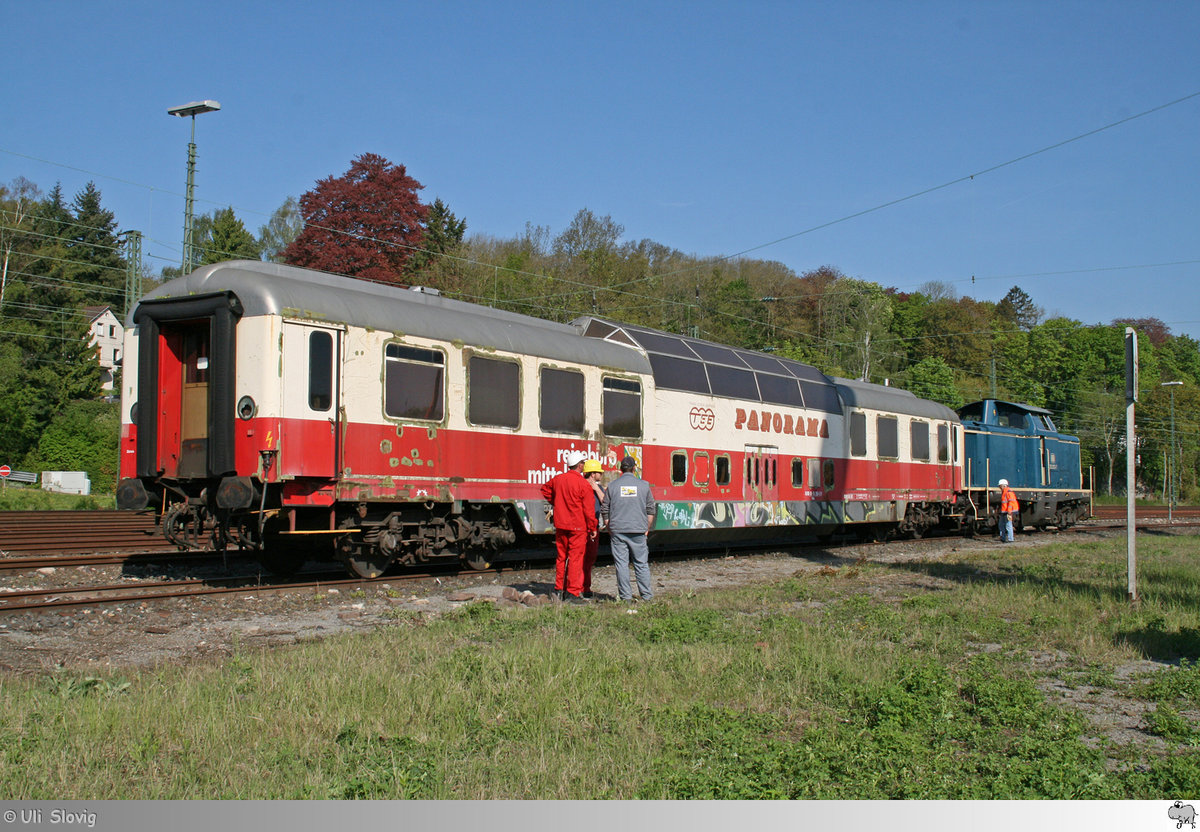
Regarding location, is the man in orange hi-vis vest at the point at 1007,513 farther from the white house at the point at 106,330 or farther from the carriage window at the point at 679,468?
the white house at the point at 106,330

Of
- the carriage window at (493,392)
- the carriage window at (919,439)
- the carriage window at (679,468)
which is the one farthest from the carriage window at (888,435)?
the carriage window at (493,392)

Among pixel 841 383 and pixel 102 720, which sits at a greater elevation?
pixel 841 383

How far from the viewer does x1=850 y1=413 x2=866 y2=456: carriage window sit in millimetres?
21781

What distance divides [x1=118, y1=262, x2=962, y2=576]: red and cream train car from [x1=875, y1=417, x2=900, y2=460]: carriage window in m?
6.31

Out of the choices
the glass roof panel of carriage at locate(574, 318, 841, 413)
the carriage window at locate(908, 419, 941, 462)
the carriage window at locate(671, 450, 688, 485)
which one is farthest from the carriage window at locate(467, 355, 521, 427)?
the carriage window at locate(908, 419, 941, 462)

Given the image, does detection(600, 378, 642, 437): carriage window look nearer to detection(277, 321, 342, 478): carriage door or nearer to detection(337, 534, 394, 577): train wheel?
detection(337, 534, 394, 577): train wheel

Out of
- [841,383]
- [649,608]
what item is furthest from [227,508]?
[841,383]

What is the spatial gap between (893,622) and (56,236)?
70.4 meters

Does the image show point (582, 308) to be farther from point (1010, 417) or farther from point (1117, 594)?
point (1117, 594)

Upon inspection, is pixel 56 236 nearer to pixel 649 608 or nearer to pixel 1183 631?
pixel 649 608

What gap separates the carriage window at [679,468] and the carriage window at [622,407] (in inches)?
40.6

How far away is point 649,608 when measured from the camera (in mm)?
10227

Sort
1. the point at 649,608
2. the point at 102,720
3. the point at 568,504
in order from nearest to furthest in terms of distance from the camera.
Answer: the point at 102,720 < the point at 649,608 < the point at 568,504

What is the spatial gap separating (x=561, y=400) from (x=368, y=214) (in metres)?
40.0
